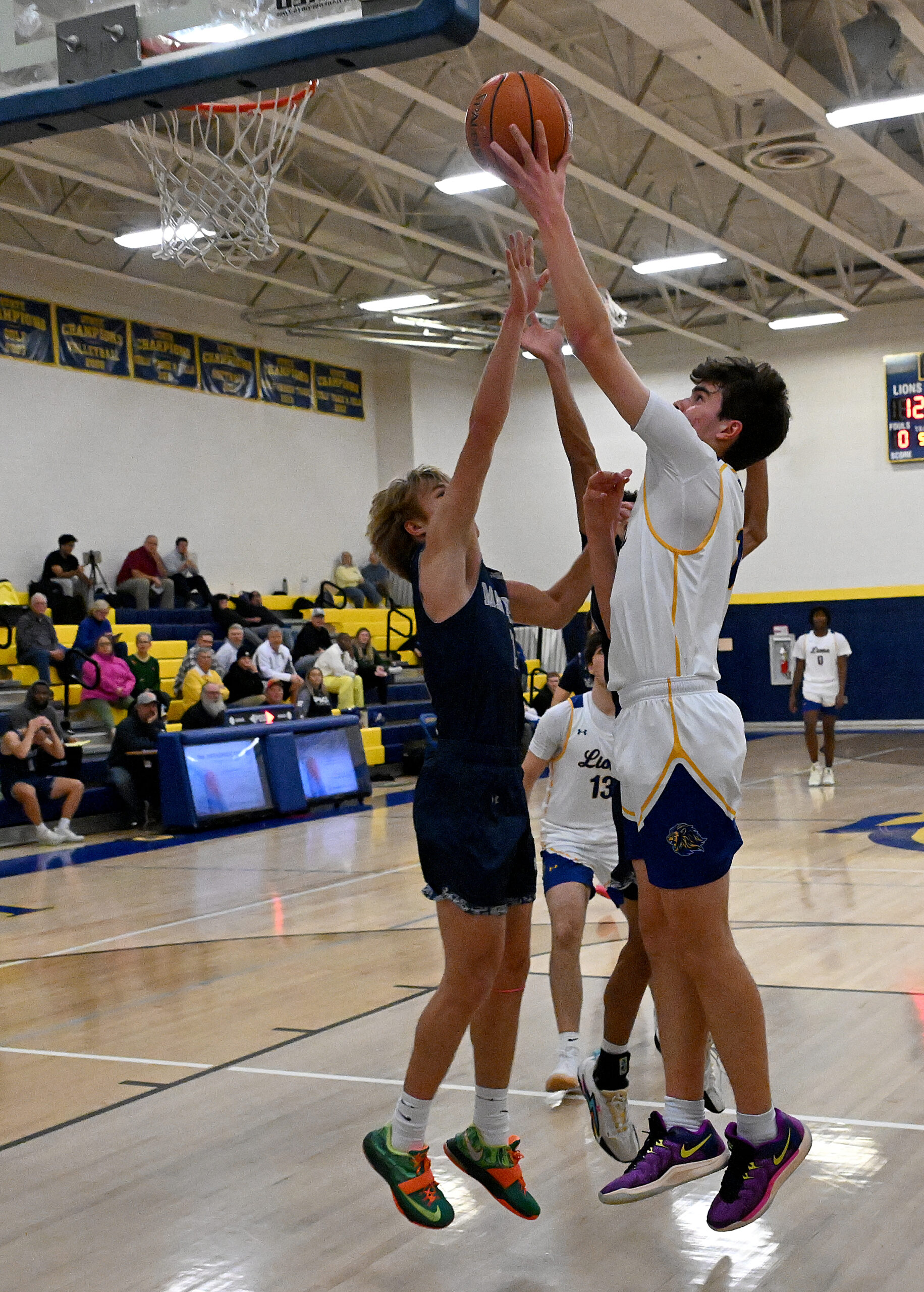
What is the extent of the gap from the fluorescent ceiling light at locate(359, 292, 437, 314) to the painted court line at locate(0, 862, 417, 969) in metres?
10.6

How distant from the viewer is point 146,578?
56.7ft

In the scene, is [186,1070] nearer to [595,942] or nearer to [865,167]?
[595,942]

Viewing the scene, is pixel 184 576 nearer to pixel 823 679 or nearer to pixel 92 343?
pixel 92 343

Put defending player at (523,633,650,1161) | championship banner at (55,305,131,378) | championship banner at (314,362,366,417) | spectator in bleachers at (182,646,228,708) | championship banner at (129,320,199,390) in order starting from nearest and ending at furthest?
defending player at (523,633,650,1161), spectator in bleachers at (182,646,228,708), championship banner at (55,305,131,378), championship banner at (129,320,199,390), championship banner at (314,362,366,417)

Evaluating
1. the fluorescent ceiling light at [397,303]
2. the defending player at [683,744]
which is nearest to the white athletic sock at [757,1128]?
the defending player at [683,744]

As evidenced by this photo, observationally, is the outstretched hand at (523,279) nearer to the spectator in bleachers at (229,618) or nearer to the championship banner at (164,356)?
the spectator in bleachers at (229,618)

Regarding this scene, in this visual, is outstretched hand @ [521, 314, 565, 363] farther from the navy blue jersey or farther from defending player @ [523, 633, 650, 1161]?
defending player @ [523, 633, 650, 1161]

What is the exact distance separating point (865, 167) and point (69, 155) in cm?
855

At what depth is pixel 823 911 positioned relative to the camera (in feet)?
23.9

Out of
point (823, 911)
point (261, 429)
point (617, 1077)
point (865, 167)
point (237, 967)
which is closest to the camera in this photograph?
point (617, 1077)

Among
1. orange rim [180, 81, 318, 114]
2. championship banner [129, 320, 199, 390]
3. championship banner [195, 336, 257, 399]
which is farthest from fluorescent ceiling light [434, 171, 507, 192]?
orange rim [180, 81, 318, 114]

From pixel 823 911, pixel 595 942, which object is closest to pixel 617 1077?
pixel 595 942

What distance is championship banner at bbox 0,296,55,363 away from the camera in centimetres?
1703

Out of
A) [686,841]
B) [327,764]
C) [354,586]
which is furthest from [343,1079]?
[354,586]
